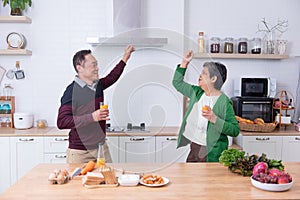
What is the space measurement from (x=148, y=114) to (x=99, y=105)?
4.21 ft

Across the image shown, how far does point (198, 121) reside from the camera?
2357 millimetres

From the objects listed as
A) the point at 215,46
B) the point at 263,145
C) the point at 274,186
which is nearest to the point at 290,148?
the point at 263,145

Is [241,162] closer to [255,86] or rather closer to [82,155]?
[82,155]

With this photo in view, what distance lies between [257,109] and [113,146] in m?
1.78

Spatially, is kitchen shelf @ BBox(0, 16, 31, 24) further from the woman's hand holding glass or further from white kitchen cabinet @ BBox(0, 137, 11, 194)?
the woman's hand holding glass

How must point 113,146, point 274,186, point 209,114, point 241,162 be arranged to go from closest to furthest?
point 274,186
point 241,162
point 209,114
point 113,146

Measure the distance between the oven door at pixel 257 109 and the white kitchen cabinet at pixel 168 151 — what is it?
3.08ft

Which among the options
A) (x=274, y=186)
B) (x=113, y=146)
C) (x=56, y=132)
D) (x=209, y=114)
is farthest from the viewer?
(x=56, y=132)

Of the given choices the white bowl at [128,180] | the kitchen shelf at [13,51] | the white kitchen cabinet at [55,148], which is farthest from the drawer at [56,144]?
the white bowl at [128,180]

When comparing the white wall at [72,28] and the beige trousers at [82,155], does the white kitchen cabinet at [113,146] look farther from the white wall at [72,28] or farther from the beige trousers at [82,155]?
the white wall at [72,28]

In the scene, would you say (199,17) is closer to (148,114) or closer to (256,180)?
(148,114)

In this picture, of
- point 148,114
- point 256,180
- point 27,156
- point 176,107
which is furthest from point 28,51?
point 256,180

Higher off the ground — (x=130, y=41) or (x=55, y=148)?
(x=130, y=41)

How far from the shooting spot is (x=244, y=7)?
4109 mm
